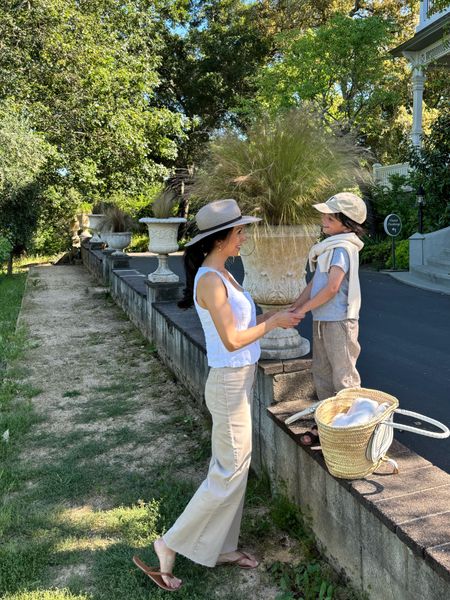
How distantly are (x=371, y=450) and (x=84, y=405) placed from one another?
10.5ft

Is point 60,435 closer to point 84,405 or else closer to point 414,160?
point 84,405

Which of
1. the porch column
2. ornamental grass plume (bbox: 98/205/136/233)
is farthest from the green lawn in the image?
the porch column

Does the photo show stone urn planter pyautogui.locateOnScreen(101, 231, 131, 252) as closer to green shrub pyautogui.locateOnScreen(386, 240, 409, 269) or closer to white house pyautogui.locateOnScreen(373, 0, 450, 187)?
green shrub pyautogui.locateOnScreen(386, 240, 409, 269)

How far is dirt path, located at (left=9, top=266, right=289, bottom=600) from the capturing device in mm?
2311

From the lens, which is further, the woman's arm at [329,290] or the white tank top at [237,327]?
the woman's arm at [329,290]

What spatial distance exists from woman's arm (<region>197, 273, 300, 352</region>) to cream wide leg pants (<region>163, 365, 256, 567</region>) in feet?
0.51

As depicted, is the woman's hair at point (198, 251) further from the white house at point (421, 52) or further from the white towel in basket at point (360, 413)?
the white house at point (421, 52)

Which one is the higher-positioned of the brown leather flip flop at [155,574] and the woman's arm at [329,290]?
the woman's arm at [329,290]

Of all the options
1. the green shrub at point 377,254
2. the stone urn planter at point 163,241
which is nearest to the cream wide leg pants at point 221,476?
the stone urn planter at point 163,241

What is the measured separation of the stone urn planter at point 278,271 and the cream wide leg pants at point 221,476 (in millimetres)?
738

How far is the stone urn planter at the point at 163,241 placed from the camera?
615 cm

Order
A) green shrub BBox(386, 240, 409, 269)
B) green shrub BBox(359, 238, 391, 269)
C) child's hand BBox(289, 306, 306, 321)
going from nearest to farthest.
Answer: child's hand BBox(289, 306, 306, 321), green shrub BBox(386, 240, 409, 269), green shrub BBox(359, 238, 391, 269)

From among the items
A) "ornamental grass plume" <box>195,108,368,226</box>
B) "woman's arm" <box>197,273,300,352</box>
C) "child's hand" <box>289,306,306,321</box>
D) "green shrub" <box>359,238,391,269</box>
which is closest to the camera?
"woman's arm" <box>197,273,300,352</box>

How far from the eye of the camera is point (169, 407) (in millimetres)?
4465
